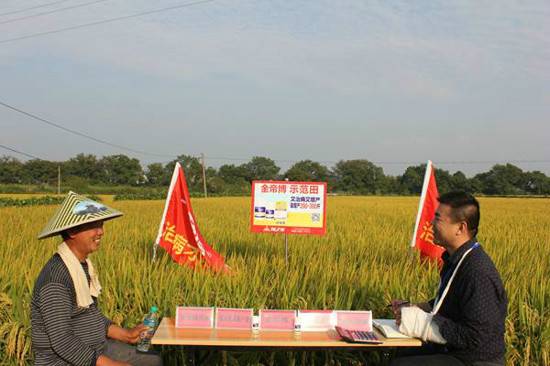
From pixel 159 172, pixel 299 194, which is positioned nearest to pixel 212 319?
Answer: pixel 299 194

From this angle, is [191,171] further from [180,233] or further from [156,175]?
[180,233]

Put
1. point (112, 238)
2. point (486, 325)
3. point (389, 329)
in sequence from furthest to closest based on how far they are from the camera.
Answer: point (112, 238)
point (389, 329)
point (486, 325)

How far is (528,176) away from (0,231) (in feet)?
233

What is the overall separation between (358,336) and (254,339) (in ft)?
1.67

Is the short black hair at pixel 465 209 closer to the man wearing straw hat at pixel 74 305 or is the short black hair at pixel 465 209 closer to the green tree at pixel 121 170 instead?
the man wearing straw hat at pixel 74 305

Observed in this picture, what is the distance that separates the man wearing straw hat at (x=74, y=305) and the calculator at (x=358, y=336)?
37.8 inches

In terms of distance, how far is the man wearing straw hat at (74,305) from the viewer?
2.13 meters

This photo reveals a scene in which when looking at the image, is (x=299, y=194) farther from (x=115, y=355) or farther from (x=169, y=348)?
(x=115, y=355)

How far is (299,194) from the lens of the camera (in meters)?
5.21

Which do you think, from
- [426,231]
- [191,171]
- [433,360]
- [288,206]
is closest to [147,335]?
[433,360]

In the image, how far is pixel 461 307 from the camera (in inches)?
89.7

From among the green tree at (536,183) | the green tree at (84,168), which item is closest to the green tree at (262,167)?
the green tree at (84,168)

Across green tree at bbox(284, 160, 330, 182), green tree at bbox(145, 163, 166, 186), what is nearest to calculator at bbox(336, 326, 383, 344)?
green tree at bbox(145, 163, 166, 186)

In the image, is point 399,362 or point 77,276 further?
point 399,362
